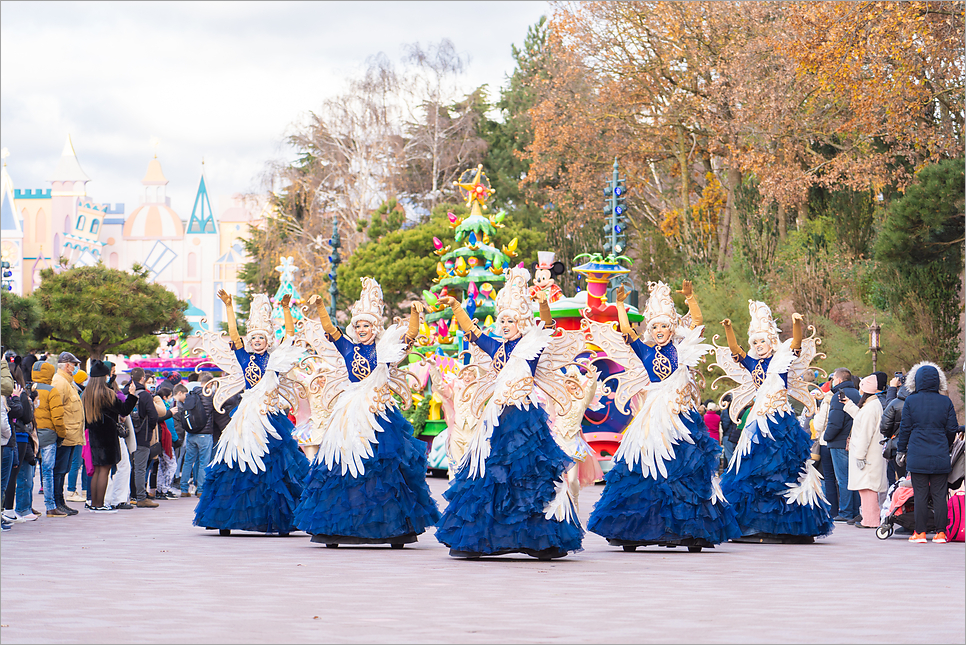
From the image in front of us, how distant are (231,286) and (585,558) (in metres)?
73.4

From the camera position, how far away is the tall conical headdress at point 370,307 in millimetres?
11211

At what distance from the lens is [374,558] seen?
1011cm

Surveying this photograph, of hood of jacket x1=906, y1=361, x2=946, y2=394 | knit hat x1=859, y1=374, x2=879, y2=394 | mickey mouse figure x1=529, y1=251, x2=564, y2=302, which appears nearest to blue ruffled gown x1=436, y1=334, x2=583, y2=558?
hood of jacket x1=906, y1=361, x2=946, y2=394

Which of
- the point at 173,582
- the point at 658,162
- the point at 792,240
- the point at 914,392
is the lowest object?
the point at 173,582

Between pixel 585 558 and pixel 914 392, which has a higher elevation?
pixel 914 392

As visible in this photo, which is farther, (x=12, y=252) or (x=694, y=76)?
(x=12, y=252)

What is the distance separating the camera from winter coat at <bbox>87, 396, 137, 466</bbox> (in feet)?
46.3

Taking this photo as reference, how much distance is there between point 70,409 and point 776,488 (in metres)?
Result: 7.32

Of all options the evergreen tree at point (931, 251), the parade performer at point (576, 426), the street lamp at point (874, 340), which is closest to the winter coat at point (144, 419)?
the parade performer at point (576, 426)

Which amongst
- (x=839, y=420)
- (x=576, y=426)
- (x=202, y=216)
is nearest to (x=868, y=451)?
(x=839, y=420)

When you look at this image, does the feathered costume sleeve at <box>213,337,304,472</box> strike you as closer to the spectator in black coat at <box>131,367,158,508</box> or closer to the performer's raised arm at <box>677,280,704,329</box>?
the spectator in black coat at <box>131,367,158,508</box>

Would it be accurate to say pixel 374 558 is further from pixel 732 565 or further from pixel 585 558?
pixel 732 565

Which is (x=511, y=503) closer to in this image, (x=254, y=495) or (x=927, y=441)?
(x=254, y=495)

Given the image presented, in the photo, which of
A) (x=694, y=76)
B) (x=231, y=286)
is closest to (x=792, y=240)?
(x=694, y=76)
